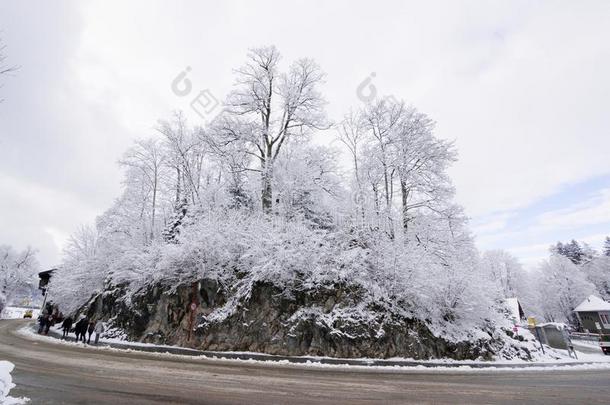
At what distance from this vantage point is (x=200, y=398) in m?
6.21

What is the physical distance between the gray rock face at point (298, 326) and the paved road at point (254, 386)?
3.38 meters

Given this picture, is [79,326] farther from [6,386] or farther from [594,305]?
[594,305]

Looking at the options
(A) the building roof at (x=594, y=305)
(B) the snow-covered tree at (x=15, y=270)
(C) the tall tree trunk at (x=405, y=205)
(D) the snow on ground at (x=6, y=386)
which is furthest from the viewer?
(B) the snow-covered tree at (x=15, y=270)

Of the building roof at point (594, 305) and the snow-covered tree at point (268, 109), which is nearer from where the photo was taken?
the snow-covered tree at point (268, 109)

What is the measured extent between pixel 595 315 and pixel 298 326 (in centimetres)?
5648

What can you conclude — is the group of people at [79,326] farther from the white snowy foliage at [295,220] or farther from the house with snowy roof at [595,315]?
the house with snowy roof at [595,315]

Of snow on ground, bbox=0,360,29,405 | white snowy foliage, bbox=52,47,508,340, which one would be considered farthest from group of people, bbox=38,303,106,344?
snow on ground, bbox=0,360,29,405

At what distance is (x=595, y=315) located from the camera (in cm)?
4784

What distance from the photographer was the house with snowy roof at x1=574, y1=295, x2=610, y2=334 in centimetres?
4647

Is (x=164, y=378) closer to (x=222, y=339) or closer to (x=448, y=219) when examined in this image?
(x=222, y=339)

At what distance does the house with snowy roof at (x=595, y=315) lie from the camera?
1829 inches

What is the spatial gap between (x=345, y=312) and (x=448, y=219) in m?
10.7

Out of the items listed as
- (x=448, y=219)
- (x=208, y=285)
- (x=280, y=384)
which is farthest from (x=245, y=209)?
(x=280, y=384)

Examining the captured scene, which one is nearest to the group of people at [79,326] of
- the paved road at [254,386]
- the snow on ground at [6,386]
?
the paved road at [254,386]
